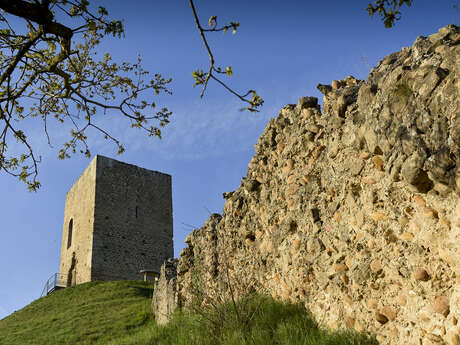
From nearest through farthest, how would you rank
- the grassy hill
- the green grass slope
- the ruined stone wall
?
the ruined stone wall, the grassy hill, the green grass slope

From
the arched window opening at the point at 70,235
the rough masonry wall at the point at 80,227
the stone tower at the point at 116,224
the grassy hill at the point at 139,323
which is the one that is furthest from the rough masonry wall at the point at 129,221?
the arched window opening at the point at 70,235

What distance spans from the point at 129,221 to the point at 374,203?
18800 millimetres

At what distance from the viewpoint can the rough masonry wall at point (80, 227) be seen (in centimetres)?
1970

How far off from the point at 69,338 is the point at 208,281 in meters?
4.73

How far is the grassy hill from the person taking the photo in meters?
3.69

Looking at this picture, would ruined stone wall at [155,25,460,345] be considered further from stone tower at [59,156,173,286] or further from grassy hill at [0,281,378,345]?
stone tower at [59,156,173,286]

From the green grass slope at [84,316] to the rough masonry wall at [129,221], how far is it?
3.48m

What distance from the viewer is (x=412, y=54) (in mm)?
3078

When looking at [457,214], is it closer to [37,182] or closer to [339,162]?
[339,162]

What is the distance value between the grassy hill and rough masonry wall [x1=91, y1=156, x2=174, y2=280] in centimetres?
343

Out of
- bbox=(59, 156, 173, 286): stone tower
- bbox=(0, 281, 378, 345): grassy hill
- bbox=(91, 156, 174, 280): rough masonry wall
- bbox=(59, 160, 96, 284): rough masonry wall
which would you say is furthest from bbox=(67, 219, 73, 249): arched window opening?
bbox=(0, 281, 378, 345): grassy hill

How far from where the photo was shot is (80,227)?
69.7ft

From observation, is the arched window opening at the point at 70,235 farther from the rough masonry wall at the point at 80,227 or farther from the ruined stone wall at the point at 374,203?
the ruined stone wall at the point at 374,203

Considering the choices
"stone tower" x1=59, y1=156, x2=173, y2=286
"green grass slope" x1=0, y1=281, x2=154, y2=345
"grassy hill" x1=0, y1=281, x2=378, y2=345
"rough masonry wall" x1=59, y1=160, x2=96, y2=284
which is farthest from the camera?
"rough masonry wall" x1=59, y1=160, x2=96, y2=284
